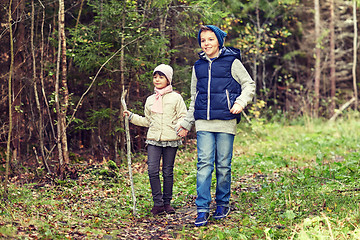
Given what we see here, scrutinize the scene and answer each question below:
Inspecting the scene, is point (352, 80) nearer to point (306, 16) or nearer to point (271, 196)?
point (306, 16)

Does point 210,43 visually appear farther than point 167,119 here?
No

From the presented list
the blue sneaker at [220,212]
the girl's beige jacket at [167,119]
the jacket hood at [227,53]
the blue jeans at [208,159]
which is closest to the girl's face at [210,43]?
the jacket hood at [227,53]

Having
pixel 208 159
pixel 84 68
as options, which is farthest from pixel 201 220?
pixel 84 68

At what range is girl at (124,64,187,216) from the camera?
18.1ft

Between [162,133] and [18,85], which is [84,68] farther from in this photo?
[162,133]

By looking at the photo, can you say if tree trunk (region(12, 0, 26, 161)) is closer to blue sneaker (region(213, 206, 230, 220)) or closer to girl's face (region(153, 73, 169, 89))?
girl's face (region(153, 73, 169, 89))

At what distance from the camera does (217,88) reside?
4.95 m

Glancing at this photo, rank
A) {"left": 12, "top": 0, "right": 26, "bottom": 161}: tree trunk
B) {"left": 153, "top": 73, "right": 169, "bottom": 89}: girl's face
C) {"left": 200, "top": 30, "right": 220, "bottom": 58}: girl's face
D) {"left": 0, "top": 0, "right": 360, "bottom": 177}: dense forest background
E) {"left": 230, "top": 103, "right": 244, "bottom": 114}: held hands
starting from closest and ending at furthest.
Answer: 1. {"left": 230, "top": 103, "right": 244, "bottom": 114}: held hands
2. {"left": 200, "top": 30, "right": 220, "bottom": 58}: girl's face
3. {"left": 153, "top": 73, "right": 169, "bottom": 89}: girl's face
4. {"left": 0, "top": 0, "right": 360, "bottom": 177}: dense forest background
5. {"left": 12, "top": 0, "right": 26, "bottom": 161}: tree trunk

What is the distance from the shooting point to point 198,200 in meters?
4.96

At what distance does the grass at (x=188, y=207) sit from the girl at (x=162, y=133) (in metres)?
0.34

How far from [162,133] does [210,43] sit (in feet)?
4.53

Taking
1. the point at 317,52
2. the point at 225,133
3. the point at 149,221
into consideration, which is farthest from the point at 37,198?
the point at 317,52

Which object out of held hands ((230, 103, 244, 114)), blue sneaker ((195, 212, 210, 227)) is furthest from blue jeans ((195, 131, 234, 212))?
held hands ((230, 103, 244, 114))

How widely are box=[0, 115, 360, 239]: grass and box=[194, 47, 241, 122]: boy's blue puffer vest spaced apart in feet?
4.42
